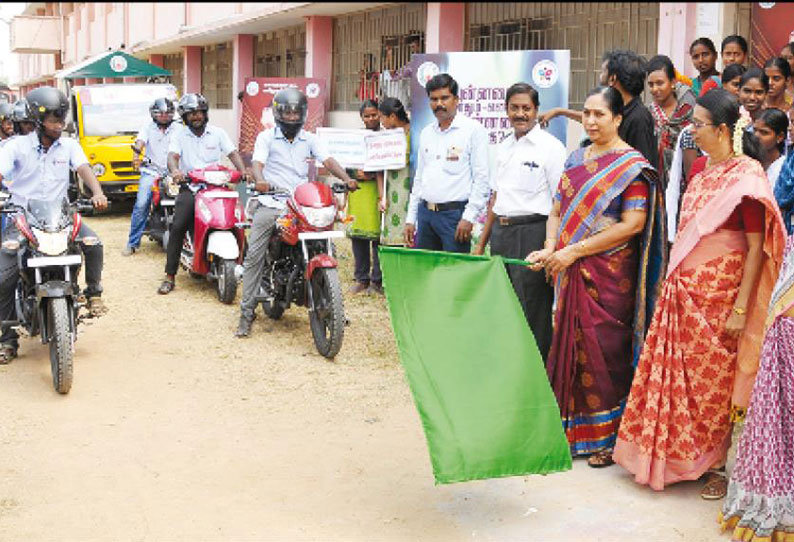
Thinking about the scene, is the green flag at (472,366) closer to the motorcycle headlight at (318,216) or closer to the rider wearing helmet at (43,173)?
the motorcycle headlight at (318,216)

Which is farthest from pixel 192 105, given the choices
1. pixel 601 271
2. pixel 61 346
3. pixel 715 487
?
pixel 715 487

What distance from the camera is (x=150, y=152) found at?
10.8 m

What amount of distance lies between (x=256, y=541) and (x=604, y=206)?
2062mm

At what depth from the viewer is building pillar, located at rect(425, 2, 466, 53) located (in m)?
12.1

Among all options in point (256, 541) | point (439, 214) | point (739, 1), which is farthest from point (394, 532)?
point (739, 1)

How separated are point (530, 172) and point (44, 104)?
3.09 m

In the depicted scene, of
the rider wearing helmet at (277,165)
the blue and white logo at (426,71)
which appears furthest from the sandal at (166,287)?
the blue and white logo at (426,71)

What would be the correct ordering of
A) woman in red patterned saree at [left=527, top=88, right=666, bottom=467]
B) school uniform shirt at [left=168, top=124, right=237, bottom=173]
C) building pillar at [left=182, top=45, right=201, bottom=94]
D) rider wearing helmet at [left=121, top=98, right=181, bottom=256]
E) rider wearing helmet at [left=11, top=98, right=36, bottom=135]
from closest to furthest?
woman in red patterned saree at [left=527, top=88, right=666, bottom=467], rider wearing helmet at [left=11, top=98, right=36, bottom=135], school uniform shirt at [left=168, top=124, right=237, bottom=173], rider wearing helmet at [left=121, top=98, right=181, bottom=256], building pillar at [left=182, top=45, right=201, bottom=94]

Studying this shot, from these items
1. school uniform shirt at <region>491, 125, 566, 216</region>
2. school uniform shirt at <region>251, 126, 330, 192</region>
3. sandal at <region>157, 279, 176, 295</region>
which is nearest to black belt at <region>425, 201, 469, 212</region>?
school uniform shirt at <region>251, 126, 330, 192</region>

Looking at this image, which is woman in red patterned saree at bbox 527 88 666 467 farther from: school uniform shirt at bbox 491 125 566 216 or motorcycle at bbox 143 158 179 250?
motorcycle at bbox 143 158 179 250

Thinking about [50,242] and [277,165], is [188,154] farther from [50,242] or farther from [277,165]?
[50,242]

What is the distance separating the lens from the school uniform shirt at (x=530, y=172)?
16.4 ft

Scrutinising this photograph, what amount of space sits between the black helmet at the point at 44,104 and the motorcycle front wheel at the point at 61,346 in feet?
3.97

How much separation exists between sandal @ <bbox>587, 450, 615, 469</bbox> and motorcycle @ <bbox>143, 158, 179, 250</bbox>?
19.3 ft
